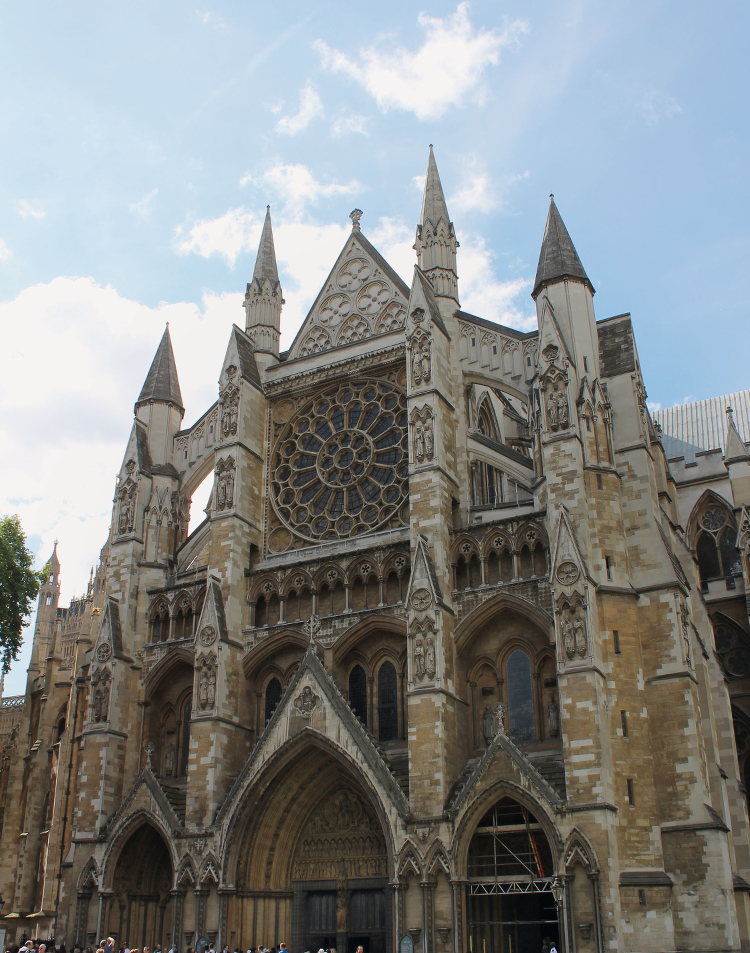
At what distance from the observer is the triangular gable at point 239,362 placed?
27844 millimetres

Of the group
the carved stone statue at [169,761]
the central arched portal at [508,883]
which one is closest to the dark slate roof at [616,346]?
the central arched portal at [508,883]

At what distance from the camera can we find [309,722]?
21.8 meters

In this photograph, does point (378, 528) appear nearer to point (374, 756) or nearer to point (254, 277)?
point (374, 756)


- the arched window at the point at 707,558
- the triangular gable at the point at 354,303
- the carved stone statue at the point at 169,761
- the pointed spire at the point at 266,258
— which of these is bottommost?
the carved stone statue at the point at 169,761

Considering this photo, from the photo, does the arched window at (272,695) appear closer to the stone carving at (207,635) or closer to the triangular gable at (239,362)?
the stone carving at (207,635)

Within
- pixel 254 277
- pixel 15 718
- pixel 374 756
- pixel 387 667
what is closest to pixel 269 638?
pixel 387 667

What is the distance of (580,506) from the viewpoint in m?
20.8

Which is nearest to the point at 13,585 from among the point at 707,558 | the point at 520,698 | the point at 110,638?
the point at 110,638

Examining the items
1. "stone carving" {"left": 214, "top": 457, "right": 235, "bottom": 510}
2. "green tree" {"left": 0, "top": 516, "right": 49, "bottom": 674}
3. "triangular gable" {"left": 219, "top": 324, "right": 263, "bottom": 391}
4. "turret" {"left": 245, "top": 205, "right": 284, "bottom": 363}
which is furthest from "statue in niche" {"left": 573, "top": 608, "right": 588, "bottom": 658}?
"green tree" {"left": 0, "top": 516, "right": 49, "bottom": 674}

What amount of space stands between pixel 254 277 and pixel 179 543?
29.8 ft

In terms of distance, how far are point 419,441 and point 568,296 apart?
530 cm

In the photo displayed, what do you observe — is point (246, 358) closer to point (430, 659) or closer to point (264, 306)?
point (264, 306)

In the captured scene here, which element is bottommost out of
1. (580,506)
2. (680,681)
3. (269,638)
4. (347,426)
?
(680,681)

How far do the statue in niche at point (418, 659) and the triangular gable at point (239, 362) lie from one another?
1054 cm
